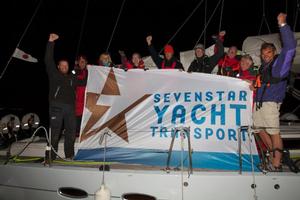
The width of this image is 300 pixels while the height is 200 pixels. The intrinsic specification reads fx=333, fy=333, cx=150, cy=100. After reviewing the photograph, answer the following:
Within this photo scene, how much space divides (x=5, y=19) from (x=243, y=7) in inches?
1811

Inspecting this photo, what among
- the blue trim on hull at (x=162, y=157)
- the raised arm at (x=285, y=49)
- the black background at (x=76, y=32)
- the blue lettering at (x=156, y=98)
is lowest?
the blue trim on hull at (x=162, y=157)

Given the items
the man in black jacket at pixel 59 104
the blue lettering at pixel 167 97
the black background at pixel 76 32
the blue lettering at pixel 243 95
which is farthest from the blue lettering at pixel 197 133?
the black background at pixel 76 32

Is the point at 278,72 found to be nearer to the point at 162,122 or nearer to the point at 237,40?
the point at 162,122

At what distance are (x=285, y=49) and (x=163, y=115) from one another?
193 centimetres

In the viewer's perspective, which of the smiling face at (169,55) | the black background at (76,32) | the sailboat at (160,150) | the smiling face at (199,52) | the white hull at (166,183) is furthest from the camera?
the black background at (76,32)

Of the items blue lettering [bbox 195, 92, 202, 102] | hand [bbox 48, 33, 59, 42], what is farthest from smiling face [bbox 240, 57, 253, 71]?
hand [bbox 48, 33, 59, 42]

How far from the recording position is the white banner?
15.5 ft

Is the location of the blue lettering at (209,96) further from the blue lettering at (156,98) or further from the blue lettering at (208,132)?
the blue lettering at (156,98)

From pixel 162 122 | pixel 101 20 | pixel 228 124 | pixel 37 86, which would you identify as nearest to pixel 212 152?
pixel 228 124

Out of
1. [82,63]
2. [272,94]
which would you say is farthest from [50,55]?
[272,94]

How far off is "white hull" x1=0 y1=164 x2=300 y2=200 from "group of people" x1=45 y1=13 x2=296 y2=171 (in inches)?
18.6

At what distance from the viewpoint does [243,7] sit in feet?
226

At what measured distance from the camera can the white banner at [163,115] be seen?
4.72 metres

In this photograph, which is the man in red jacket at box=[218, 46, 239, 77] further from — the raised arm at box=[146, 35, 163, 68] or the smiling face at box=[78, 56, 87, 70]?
the smiling face at box=[78, 56, 87, 70]
